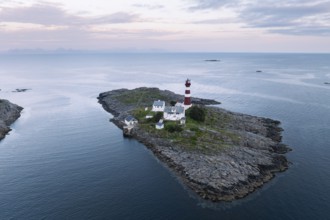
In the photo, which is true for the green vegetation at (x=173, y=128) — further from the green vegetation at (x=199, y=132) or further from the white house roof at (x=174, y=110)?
the white house roof at (x=174, y=110)

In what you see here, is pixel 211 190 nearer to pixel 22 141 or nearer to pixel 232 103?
pixel 22 141

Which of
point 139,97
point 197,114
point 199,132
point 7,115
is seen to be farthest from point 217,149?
point 7,115

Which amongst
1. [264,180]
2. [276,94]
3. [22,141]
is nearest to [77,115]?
[22,141]

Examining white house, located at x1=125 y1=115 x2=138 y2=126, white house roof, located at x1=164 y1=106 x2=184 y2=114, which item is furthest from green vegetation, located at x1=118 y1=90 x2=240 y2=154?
white house roof, located at x1=164 y1=106 x2=184 y2=114

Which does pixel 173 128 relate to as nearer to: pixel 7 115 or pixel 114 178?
pixel 114 178

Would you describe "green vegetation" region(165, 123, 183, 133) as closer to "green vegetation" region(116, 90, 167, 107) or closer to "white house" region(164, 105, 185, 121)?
"white house" region(164, 105, 185, 121)

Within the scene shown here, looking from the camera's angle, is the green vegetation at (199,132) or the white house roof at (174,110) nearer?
the green vegetation at (199,132)

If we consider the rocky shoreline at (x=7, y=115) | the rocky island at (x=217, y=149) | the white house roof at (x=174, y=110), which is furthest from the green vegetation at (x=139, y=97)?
the rocky shoreline at (x=7, y=115)
